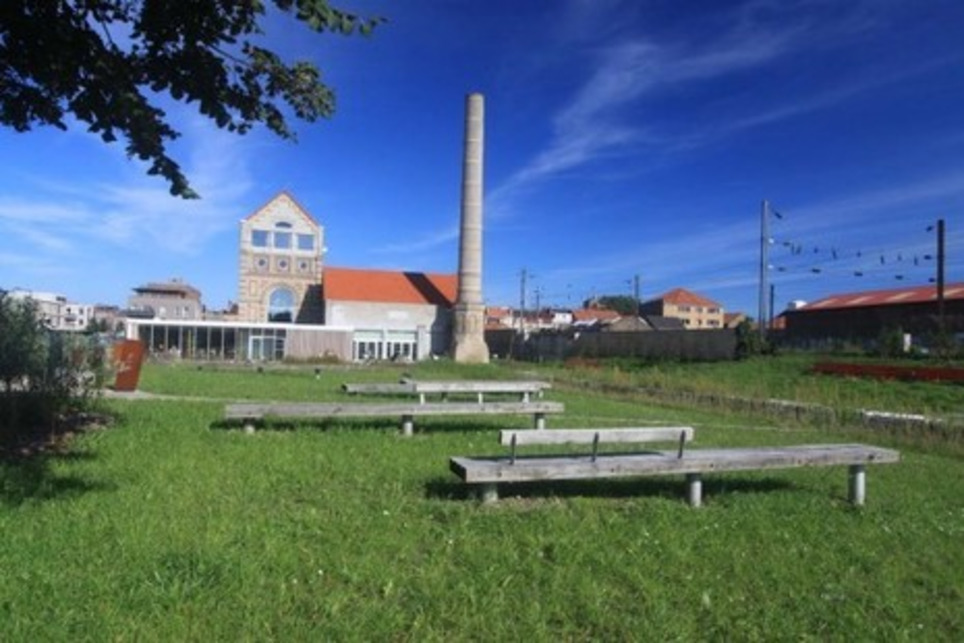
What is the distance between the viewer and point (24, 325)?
10992mm

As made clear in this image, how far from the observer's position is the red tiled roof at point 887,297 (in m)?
60.9

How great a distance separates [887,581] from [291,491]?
4492 mm

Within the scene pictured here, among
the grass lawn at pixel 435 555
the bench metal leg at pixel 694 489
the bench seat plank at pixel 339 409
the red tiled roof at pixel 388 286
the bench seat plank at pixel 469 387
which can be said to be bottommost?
the grass lawn at pixel 435 555

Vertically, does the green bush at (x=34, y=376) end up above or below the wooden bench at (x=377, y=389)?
above

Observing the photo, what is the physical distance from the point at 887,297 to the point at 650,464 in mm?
67851

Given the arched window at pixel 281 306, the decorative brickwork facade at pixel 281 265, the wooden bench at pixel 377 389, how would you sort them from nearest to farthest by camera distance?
the wooden bench at pixel 377 389
the decorative brickwork facade at pixel 281 265
the arched window at pixel 281 306

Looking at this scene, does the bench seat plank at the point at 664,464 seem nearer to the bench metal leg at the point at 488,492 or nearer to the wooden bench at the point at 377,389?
the bench metal leg at the point at 488,492

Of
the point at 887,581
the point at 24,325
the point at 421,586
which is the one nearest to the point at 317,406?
the point at 24,325

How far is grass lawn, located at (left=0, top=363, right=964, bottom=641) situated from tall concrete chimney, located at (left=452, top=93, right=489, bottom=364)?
49235 mm

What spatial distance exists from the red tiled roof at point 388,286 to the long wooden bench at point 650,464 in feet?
185

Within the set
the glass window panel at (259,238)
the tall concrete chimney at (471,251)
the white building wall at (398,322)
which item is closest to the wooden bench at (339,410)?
the tall concrete chimney at (471,251)

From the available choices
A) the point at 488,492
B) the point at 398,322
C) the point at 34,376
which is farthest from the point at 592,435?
the point at 398,322

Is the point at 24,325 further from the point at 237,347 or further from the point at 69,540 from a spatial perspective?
the point at 237,347

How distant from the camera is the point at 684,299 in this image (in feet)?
409
